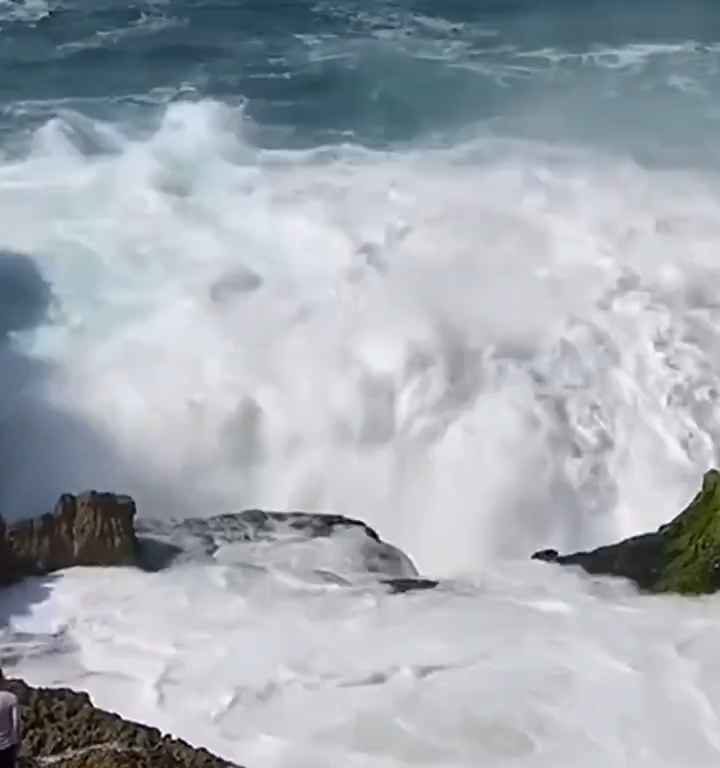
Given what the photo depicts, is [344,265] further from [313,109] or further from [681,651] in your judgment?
[681,651]

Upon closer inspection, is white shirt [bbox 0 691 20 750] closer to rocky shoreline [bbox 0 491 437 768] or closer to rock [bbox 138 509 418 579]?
rocky shoreline [bbox 0 491 437 768]

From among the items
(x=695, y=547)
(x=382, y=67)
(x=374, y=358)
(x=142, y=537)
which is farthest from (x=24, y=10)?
(x=695, y=547)

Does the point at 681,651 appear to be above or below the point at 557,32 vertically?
below

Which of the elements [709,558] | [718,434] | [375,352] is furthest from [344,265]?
[709,558]

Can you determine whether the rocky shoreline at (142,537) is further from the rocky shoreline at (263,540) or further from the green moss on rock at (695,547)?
the green moss on rock at (695,547)

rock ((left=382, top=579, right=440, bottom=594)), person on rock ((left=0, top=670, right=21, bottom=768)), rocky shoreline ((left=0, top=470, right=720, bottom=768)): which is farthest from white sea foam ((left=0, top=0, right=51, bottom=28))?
person on rock ((left=0, top=670, right=21, bottom=768))

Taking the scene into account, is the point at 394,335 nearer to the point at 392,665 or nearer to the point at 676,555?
the point at 676,555
